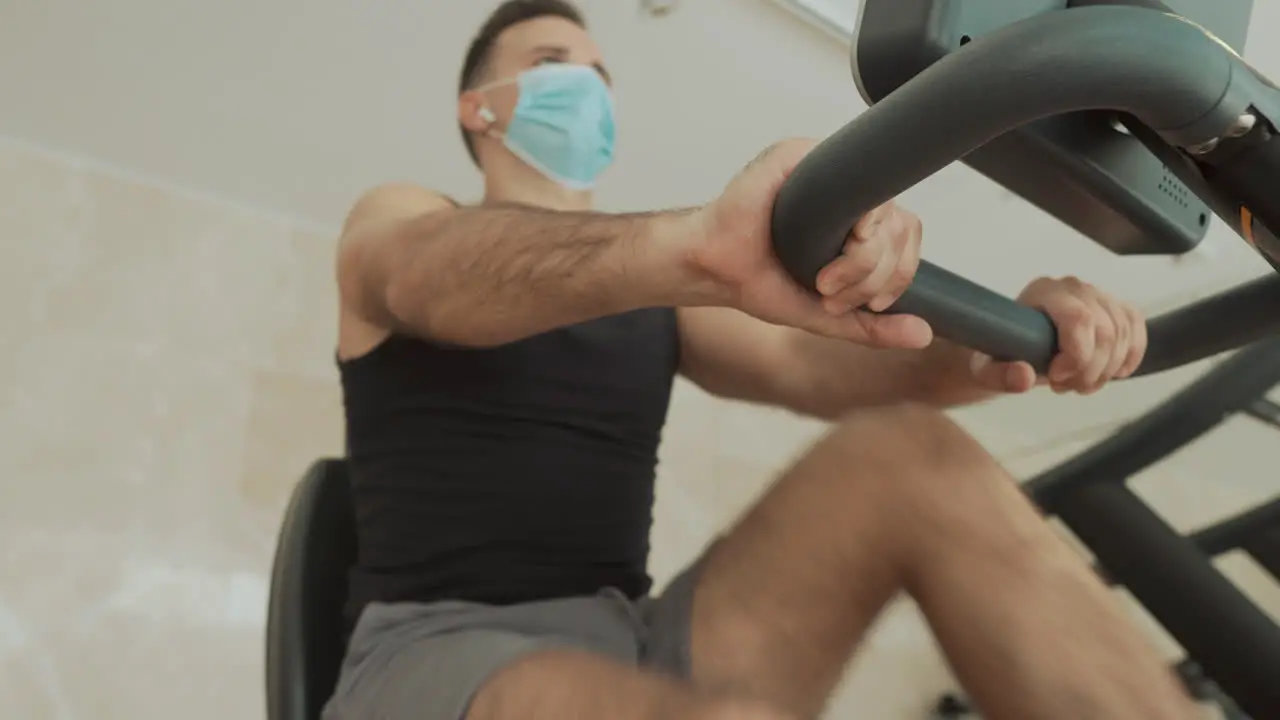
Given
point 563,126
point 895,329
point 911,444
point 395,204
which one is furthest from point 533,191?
point 895,329

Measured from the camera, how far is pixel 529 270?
0.76m

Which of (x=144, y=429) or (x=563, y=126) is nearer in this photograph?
(x=563, y=126)

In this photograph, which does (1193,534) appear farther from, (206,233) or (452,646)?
(206,233)

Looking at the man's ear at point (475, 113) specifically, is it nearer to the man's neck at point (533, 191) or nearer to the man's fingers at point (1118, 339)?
the man's neck at point (533, 191)

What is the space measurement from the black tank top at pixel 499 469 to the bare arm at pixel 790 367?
18 centimetres

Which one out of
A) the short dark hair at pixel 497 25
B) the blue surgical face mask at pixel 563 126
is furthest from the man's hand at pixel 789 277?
the short dark hair at pixel 497 25

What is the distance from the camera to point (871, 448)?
80 cm

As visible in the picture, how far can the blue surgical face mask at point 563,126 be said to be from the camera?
129 cm

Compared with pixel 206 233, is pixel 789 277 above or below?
above

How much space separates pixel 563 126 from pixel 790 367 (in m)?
0.39

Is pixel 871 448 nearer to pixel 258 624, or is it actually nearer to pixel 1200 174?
pixel 1200 174

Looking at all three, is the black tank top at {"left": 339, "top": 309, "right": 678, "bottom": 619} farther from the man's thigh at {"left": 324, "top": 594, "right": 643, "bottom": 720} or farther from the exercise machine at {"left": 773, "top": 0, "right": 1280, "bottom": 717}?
the exercise machine at {"left": 773, "top": 0, "right": 1280, "bottom": 717}

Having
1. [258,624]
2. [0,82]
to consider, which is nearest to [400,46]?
[0,82]

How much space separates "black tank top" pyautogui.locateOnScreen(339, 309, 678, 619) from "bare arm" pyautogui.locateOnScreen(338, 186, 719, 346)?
0.27ft
